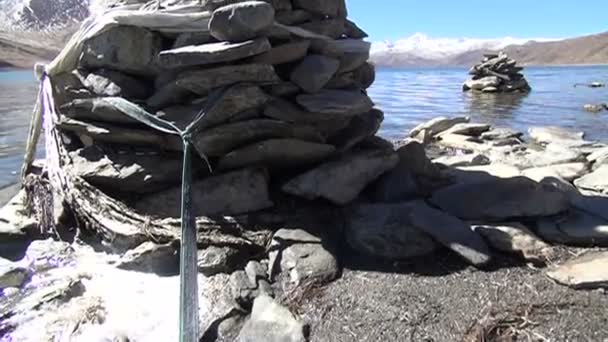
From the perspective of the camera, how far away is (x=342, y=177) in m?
4.78

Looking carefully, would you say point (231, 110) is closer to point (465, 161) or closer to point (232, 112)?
point (232, 112)

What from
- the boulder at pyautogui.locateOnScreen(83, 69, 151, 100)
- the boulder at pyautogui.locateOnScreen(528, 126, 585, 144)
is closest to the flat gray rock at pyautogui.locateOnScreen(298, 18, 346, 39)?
the boulder at pyautogui.locateOnScreen(83, 69, 151, 100)

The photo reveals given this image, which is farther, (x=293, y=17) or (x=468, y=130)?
(x=468, y=130)

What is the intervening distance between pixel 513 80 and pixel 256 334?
3794 centimetres

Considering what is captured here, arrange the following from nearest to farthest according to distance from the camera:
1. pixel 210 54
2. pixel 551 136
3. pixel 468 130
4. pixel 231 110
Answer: pixel 210 54
pixel 231 110
pixel 551 136
pixel 468 130

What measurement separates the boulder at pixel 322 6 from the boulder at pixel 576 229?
2.89 meters

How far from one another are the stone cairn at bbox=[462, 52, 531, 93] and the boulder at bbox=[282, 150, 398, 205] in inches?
1319

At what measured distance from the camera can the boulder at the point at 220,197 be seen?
4.61 meters

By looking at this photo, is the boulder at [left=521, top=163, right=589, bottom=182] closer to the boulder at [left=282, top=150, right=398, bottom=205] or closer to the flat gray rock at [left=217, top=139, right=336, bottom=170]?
the boulder at [left=282, top=150, right=398, bottom=205]

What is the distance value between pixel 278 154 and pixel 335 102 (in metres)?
0.74

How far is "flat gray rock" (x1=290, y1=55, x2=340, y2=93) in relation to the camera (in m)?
4.62

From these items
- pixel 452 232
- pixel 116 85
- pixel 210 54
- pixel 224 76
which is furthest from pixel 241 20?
pixel 452 232

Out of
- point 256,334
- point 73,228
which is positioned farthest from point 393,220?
point 73,228

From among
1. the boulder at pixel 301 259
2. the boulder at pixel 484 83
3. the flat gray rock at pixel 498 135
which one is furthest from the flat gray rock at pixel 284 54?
the boulder at pixel 484 83
